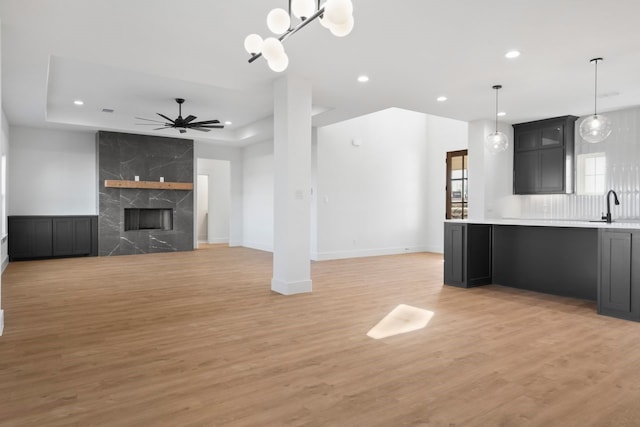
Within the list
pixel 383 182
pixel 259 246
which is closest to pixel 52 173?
pixel 259 246

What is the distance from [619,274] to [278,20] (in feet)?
12.9

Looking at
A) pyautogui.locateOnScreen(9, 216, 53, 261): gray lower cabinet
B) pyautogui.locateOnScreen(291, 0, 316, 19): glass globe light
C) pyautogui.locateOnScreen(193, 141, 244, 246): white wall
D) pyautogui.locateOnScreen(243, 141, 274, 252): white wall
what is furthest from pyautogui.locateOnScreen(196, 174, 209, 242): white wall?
pyautogui.locateOnScreen(291, 0, 316, 19): glass globe light

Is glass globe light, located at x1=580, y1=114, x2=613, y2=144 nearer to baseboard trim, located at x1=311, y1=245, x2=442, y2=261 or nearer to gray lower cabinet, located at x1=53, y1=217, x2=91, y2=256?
baseboard trim, located at x1=311, y1=245, x2=442, y2=261

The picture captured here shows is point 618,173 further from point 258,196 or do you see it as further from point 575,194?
point 258,196

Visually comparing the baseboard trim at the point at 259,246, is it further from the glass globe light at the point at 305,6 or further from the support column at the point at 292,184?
the glass globe light at the point at 305,6

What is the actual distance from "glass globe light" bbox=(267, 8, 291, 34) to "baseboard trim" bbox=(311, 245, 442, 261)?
606 cm

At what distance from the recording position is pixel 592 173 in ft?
23.2

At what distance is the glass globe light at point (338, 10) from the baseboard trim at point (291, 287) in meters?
3.42

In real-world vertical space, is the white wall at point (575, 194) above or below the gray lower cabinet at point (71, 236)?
above

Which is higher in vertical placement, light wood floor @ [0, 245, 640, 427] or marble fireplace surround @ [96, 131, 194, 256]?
marble fireplace surround @ [96, 131, 194, 256]

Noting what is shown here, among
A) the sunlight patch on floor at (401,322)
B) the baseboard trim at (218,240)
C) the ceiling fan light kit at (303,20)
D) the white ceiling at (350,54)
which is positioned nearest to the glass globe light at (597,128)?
the white ceiling at (350,54)

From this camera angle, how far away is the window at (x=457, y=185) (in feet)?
30.0

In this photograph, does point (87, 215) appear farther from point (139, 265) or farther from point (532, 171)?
point (532, 171)

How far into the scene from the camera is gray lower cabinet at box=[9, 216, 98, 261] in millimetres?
7801
